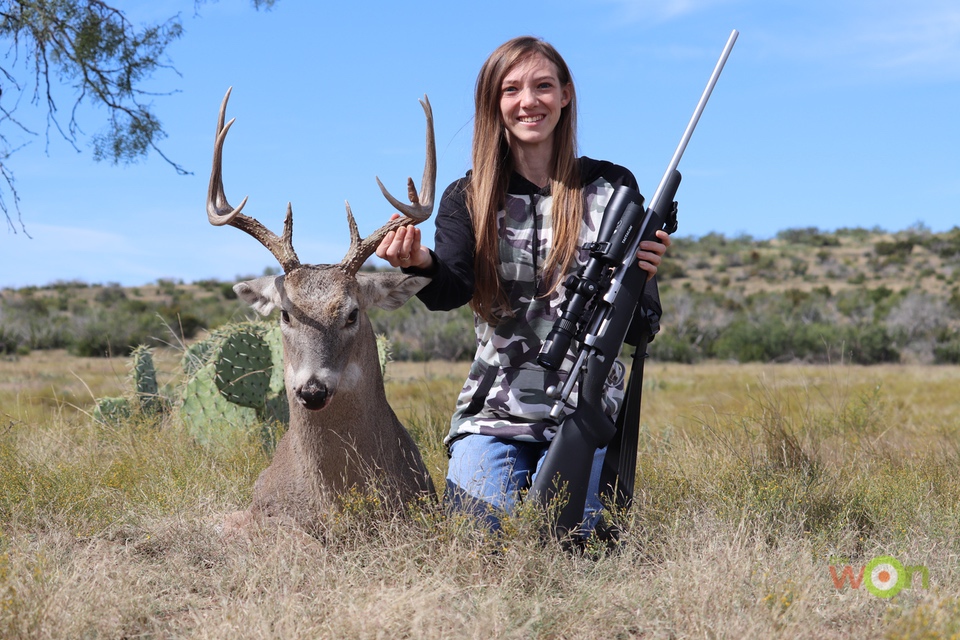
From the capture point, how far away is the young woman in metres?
4.53

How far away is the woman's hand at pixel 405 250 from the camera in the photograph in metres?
4.28

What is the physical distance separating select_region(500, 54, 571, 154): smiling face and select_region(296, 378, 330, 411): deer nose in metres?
1.73

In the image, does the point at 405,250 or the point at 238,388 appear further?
the point at 238,388

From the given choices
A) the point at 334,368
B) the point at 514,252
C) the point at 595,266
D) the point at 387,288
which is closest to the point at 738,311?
the point at 514,252

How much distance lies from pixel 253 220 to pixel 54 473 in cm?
232

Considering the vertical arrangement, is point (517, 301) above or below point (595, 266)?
below

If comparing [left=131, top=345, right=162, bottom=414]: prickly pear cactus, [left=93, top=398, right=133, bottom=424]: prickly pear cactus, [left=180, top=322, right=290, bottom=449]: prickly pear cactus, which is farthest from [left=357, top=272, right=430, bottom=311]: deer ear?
[left=131, top=345, right=162, bottom=414]: prickly pear cactus

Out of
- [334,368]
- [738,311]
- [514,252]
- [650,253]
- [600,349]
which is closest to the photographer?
[334,368]

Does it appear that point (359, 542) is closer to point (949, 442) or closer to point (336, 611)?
point (336, 611)

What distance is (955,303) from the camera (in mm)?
34656

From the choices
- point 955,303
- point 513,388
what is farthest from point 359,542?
point 955,303

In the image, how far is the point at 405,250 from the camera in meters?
4.29

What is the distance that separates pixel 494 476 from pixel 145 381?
607 cm

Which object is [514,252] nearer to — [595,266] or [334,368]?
[595,266]
